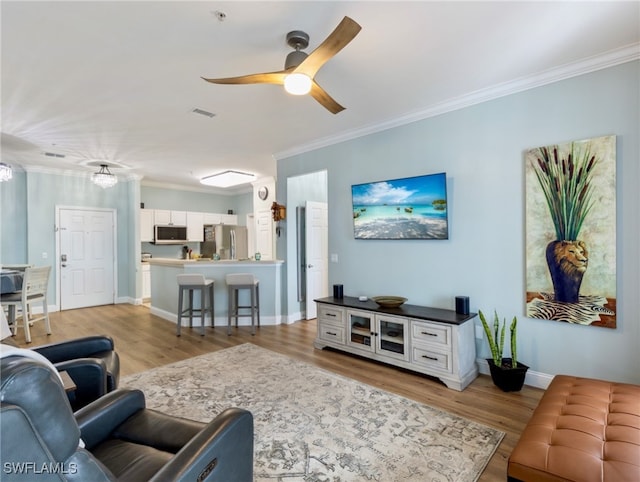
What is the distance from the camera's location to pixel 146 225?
7.38m

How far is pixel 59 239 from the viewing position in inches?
251

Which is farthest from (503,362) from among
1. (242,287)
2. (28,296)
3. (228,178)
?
(28,296)

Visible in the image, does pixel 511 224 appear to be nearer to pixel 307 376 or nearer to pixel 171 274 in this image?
pixel 307 376

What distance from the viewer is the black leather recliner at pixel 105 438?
73 centimetres

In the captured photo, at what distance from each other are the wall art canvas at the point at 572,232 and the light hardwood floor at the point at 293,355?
0.87 m

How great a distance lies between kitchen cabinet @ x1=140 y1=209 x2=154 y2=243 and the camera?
7.29m

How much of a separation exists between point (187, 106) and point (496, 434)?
399 centimetres

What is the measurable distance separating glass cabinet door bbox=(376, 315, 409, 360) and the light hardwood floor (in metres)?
0.19

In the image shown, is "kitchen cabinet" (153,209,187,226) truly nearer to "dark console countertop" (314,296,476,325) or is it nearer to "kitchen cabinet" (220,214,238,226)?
"kitchen cabinet" (220,214,238,226)

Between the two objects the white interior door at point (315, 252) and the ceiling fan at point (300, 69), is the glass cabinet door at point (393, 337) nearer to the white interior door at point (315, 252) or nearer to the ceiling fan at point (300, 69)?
the white interior door at point (315, 252)

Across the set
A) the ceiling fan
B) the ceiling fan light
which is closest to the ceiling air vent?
the ceiling fan

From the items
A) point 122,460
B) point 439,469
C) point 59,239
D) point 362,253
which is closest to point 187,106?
point 362,253

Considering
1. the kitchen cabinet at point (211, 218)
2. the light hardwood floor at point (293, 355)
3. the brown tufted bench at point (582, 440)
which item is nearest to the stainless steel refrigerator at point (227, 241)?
the kitchen cabinet at point (211, 218)

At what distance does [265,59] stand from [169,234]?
6186 mm
